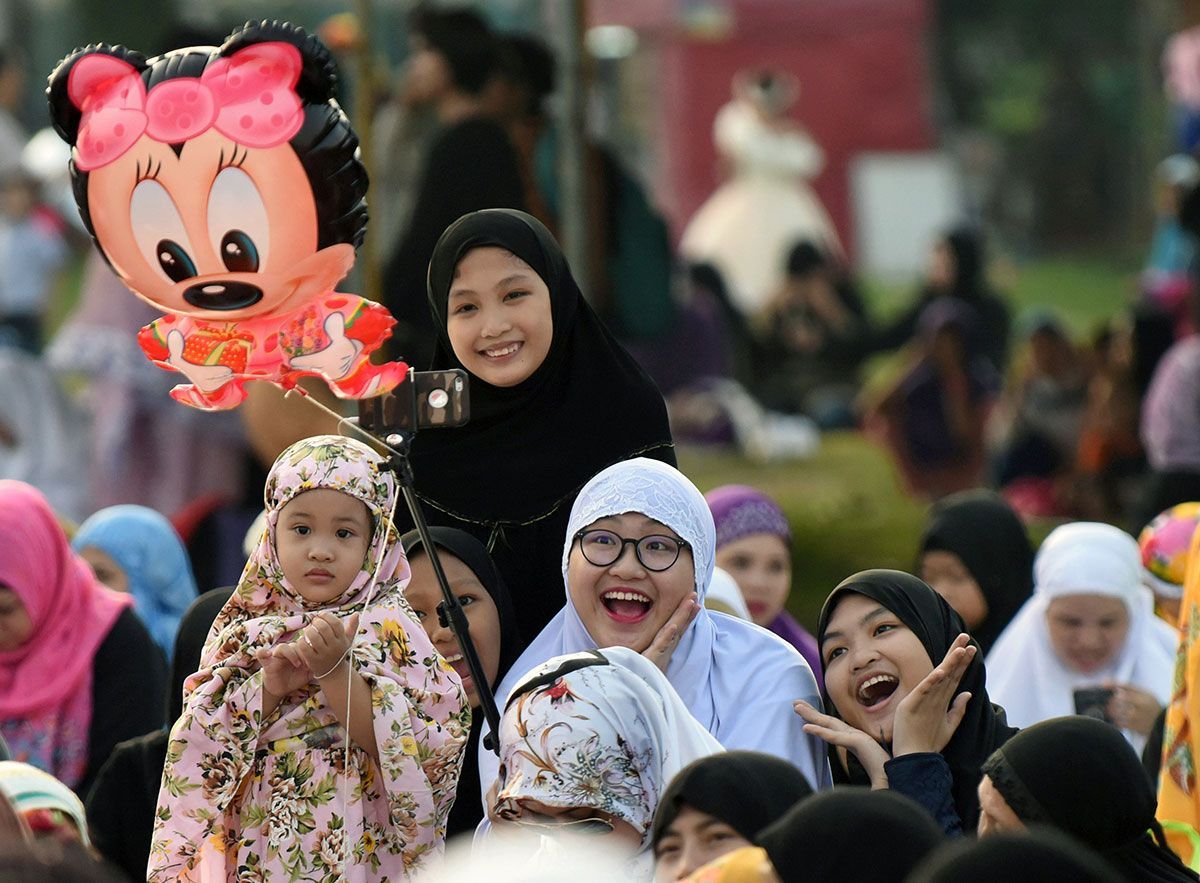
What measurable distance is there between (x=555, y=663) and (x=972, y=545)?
256cm

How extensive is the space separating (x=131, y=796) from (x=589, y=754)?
1.48m

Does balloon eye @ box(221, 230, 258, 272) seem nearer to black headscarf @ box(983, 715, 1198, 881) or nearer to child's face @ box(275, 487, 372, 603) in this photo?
child's face @ box(275, 487, 372, 603)

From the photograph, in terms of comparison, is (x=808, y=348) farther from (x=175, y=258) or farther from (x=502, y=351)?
(x=175, y=258)

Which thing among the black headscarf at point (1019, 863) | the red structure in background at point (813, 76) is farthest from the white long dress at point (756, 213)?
the black headscarf at point (1019, 863)

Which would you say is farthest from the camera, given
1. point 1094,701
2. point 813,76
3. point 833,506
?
point 813,76

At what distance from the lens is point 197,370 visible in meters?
4.18

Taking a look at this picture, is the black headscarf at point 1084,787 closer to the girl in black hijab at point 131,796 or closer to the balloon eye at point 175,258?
the balloon eye at point 175,258

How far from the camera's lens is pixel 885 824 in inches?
127

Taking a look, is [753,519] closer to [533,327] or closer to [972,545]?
[972,545]

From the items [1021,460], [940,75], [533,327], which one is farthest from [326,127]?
[940,75]

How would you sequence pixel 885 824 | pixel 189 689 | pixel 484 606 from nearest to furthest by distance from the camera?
pixel 885 824 → pixel 189 689 → pixel 484 606

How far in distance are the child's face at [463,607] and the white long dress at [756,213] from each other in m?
10.9

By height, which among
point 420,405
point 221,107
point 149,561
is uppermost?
point 221,107

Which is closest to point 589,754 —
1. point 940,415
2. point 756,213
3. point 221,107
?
point 221,107
